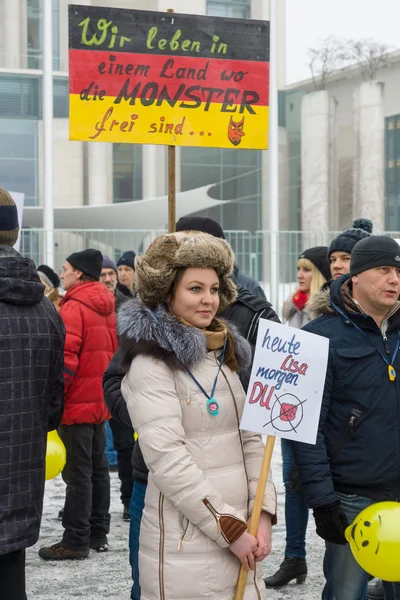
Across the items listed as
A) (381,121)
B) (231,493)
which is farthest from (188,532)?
(381,121)

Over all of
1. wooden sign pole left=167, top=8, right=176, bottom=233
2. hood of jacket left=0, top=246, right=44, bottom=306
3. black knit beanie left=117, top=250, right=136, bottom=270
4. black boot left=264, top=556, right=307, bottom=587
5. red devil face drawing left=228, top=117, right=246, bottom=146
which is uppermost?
red devil face drawing left=228, top=117, right=246, bottom=146

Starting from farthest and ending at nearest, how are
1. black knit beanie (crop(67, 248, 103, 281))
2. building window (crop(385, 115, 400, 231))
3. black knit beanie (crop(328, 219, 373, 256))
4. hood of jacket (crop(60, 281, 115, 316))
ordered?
building window (crop(385, 115, 400, 231)), black knit beanie (crop(67, 248, 103, 281)), hood of jacket (crop(60, 281, 115, 316)), black knit beanie (crop(328, 219, 373, 256))

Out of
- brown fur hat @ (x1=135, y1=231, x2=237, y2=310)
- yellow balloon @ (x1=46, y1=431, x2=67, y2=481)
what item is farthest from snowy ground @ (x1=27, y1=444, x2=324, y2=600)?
brown fur hat @ (x1=135, y1=231, x2=237, y2=310)

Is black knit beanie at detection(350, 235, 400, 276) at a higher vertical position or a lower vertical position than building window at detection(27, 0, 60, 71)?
lower

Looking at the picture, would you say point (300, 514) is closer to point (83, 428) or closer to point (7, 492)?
point (83, 428)

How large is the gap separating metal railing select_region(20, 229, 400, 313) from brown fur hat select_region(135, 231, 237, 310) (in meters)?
11.7

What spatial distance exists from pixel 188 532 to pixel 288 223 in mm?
32028

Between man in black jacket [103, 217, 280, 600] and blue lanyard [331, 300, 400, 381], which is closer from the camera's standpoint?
blue lanyard [331, 300, 400, 381]

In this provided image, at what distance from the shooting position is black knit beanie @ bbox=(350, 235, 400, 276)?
3674mm

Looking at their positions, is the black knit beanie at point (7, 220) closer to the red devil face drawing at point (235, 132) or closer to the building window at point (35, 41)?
the red devil face drawing at point (235, 132)

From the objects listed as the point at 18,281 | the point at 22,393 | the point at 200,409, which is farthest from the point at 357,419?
the point at 18,281

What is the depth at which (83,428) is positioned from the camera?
592 cm

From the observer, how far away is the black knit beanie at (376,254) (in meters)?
3.67

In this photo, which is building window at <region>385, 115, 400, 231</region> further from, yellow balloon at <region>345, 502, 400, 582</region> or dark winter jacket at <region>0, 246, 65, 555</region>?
dark winter jacket at <region>0, 246, 65, 555</region>
